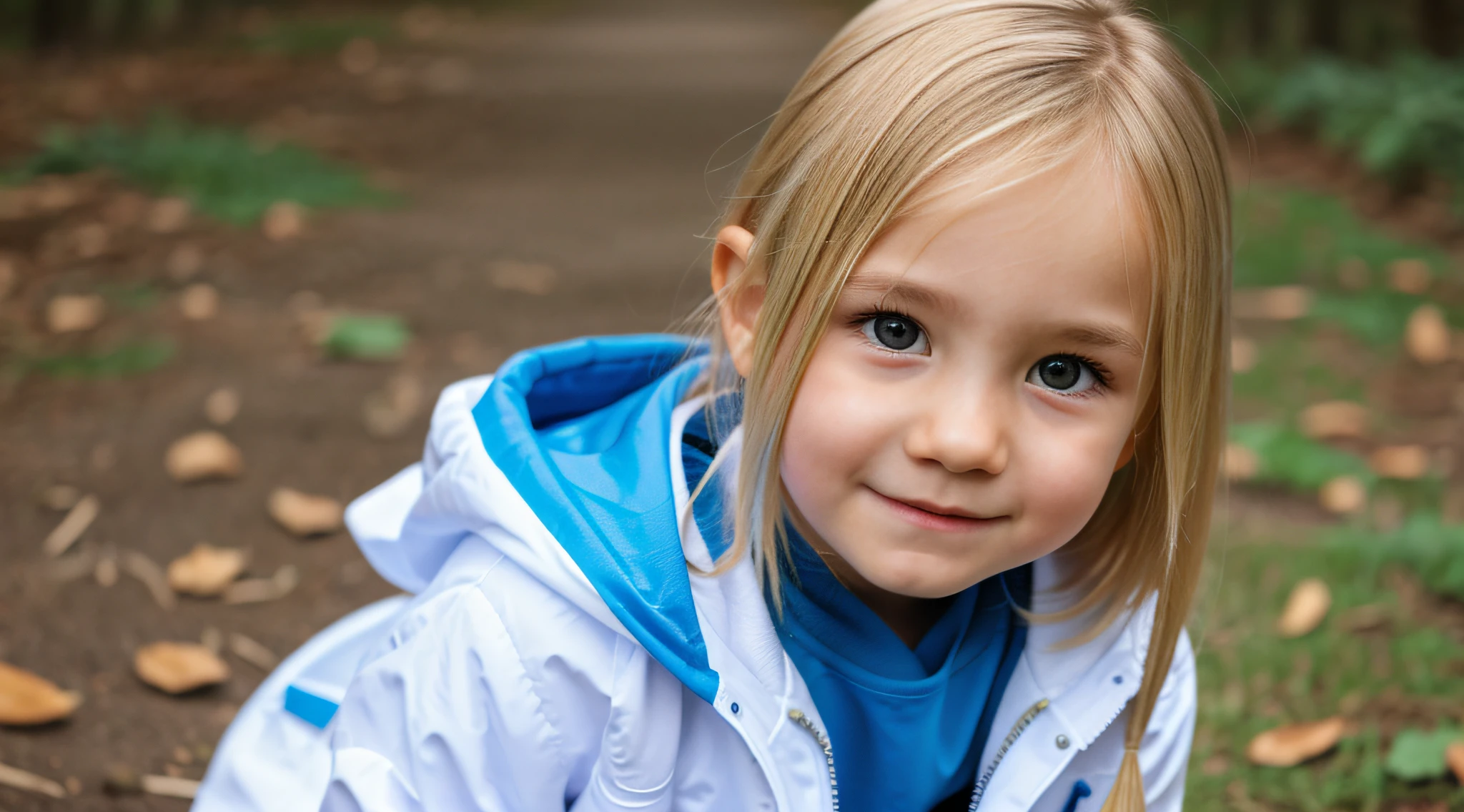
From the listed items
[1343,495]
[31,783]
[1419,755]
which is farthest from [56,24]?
[1419,755]

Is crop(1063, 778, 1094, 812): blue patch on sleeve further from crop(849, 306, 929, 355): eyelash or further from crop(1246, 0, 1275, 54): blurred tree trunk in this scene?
crop(1246, 0, 1275, 54): blurred tree trunk

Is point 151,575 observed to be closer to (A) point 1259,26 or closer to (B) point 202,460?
(B) point 202,460

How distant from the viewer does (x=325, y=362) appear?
3.40 metres

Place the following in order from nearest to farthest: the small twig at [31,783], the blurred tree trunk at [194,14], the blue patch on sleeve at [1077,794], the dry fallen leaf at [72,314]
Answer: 1. the blue patch on sleeve at [1077,794]
2. the small twig at [31,783]
3. the dry fallen leaf at [72,314]
4. the blurred tree trunk at [194,14]

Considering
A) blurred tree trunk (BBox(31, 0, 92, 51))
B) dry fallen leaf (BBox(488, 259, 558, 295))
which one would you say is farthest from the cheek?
blurred tree trunk (BBox(31, 0, 92, 51))

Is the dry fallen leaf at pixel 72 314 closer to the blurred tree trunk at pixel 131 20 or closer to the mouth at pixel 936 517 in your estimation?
the mouth at pixel 936 517

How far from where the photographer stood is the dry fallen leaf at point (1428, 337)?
3740mm

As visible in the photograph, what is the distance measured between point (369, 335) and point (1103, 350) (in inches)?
108

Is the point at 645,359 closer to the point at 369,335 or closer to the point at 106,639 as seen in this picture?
the point at 106,639

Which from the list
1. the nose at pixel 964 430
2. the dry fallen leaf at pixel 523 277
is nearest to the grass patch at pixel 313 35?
the dry fallen leaf at pixel 523 277

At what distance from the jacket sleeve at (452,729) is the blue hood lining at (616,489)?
128mm

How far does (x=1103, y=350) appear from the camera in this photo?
46.0 inches

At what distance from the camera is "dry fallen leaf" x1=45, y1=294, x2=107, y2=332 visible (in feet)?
11.2

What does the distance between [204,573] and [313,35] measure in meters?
8.17
